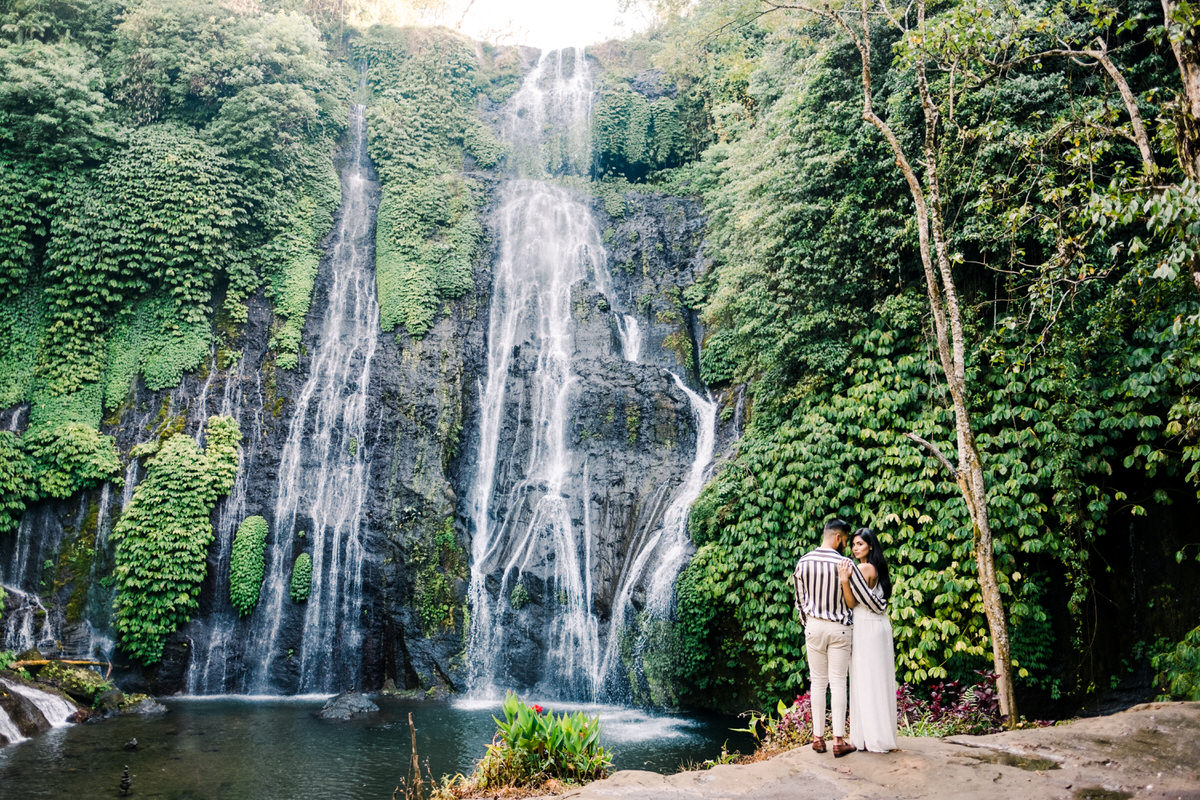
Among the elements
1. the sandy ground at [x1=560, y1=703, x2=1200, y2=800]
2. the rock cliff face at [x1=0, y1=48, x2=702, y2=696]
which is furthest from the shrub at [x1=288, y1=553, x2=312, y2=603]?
the sandy ground at [x1=560, y1=703, x2=1200, y2=800]

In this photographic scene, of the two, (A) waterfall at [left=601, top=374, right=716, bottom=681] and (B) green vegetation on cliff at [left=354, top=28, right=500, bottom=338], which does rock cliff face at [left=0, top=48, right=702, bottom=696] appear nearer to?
(A) waterfall at [left=601, top=374, right=716, bottom=681]

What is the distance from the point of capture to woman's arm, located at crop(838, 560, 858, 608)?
456cm

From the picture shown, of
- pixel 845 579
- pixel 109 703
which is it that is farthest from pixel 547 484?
pixel 845 579

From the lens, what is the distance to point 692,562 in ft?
36.4

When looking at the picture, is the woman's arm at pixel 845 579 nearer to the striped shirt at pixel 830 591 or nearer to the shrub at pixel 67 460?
the striped shirt at pixel 830 591

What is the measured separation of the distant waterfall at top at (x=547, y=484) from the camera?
12.0 metres

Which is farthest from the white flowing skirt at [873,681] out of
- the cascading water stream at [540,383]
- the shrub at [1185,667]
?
the cascading water stream at [540,383]

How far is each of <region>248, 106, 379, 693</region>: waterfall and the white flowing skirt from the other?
1054cm

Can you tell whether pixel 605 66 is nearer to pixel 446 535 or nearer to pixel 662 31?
pixel 662 31

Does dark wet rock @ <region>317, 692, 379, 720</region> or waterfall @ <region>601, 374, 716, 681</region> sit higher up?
waterfall @ <region>601, 374, 716, 681</region>

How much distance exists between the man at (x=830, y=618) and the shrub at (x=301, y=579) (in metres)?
10.9

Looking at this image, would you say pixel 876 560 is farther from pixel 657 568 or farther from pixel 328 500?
pixel 328 500

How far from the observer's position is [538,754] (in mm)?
5562

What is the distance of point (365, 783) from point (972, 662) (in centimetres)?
689
